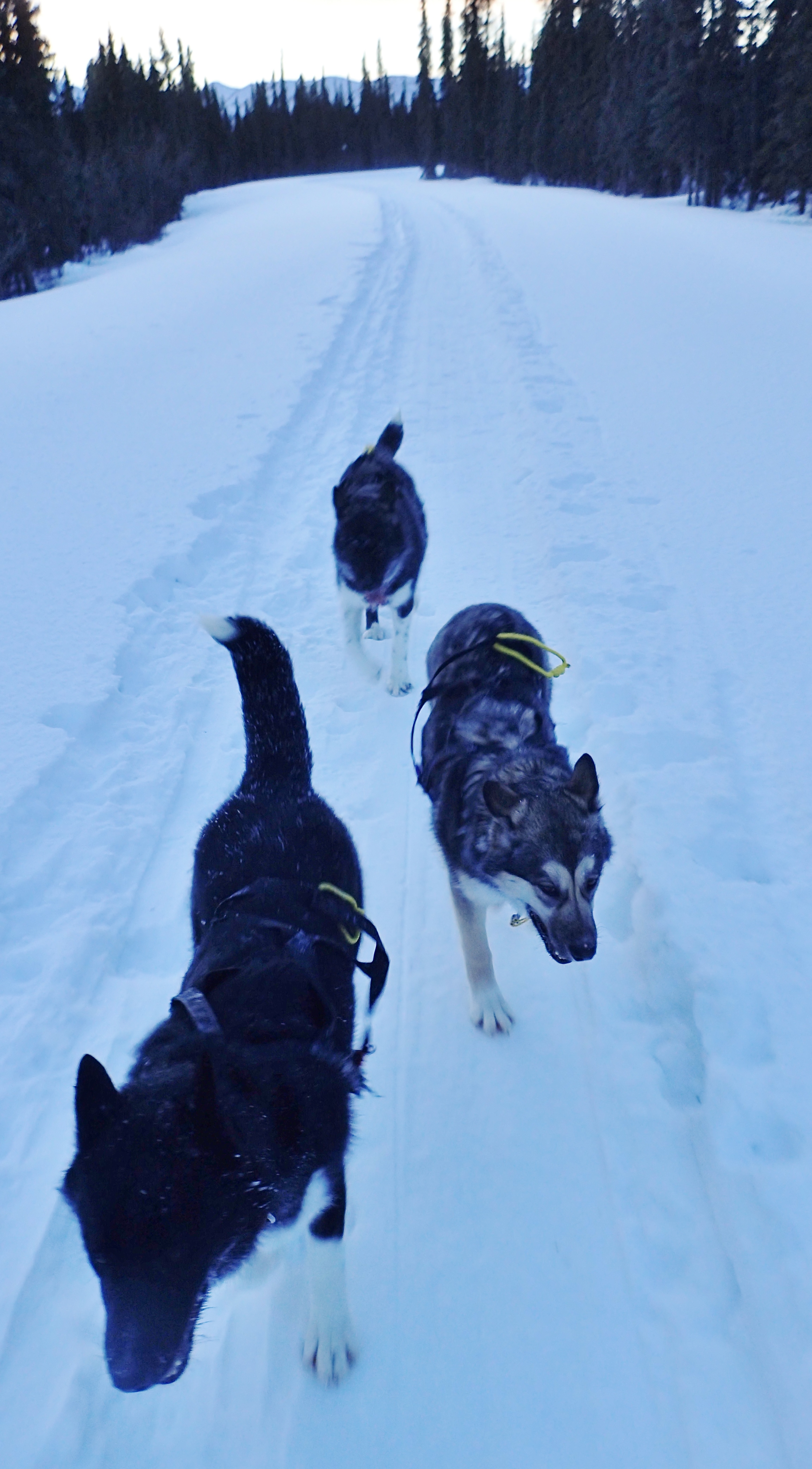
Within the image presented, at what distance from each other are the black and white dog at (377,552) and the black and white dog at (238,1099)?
1658mm

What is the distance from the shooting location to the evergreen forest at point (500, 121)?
20.6 meters

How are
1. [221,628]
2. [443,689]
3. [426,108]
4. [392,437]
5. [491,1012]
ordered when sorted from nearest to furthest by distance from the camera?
[221,628] < [491,1012] < [443,689] < [392,437] < [426,108]

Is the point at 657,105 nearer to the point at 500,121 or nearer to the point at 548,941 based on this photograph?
the point at 500,121

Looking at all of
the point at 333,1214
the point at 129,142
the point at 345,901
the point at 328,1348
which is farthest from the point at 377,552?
the point at 129,142

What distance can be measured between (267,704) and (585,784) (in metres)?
0.97

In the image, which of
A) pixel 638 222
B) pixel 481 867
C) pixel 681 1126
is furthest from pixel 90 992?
pixel 638 222

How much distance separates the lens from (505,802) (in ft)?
7.12

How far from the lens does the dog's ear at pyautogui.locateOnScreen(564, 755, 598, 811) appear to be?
6.94 feet

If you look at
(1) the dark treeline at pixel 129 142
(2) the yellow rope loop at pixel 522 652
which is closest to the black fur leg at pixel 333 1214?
(2) the yellow rope loop at pixel 522 652

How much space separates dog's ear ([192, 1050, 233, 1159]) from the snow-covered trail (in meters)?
0.42

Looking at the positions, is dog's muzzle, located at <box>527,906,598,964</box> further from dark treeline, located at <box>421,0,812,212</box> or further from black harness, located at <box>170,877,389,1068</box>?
dark treeline, located at <box>421,0,812,212</box>

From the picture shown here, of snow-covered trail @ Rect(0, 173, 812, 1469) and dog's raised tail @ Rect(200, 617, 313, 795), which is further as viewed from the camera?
dog's raised tail @ Rect(200, 617, 313, 795)

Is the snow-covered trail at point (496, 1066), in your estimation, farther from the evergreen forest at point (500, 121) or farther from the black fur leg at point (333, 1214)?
the evergreen forest at point (500, 121)

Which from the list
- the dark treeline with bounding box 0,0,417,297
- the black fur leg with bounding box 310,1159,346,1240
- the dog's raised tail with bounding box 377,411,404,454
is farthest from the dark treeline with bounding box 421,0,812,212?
the black fur leg with bounding box 310,1159,346,1240
